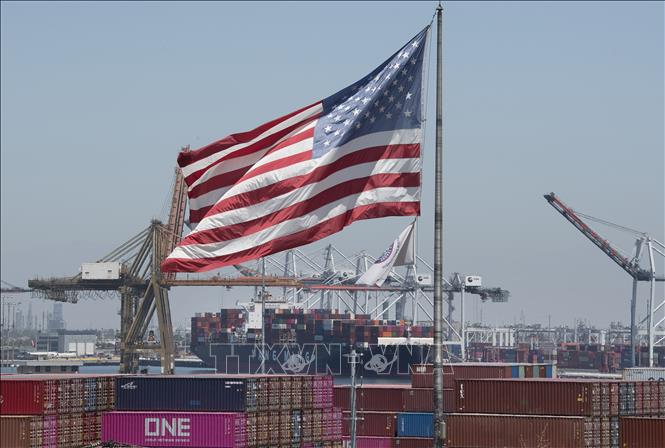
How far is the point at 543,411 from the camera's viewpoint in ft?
176

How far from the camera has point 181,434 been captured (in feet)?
162

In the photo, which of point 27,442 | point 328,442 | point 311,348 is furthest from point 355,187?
point 311,348

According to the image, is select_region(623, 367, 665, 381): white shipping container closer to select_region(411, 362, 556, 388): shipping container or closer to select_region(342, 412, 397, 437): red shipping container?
select_region(411, 362, 556, 388): shipping container

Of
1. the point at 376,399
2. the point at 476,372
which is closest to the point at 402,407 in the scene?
the point at 376,399

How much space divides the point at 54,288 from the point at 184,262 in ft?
381

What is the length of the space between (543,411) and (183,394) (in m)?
14.3

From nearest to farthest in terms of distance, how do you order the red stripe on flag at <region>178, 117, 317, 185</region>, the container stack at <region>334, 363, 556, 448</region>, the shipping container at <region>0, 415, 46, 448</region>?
1. the red stripe on flag at <region>178, 117, 317, 185</region>
2. the shipping container at <region>0, 415, 46, 448</region>
3. the container stack at <region>334, 363, 556, 448</region>

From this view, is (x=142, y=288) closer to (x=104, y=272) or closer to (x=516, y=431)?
(x=104, y=272)

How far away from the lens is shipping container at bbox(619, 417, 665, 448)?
52188 mm

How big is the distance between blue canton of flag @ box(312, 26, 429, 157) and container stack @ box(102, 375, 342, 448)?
79.7 ft

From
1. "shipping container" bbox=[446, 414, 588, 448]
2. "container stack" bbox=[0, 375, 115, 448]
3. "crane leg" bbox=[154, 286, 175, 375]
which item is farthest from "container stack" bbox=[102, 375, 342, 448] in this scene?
"crane leg" bbox=[154, 286, 175, 375]

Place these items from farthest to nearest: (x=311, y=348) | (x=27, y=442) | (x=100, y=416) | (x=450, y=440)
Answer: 1. (x=311, y=348)
2. (x=450, y=440)
3. (x=100, y=416)
4. (x=27, y=442)

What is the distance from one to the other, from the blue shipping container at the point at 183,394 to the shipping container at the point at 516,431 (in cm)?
1006

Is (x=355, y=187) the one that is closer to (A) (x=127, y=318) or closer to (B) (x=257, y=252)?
(B) (x=257, y=252)
